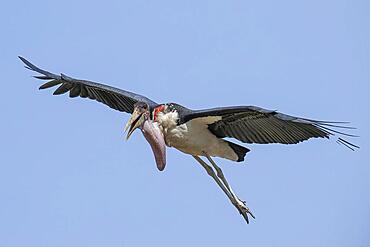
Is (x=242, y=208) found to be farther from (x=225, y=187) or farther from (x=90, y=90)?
(x=90, y=90)

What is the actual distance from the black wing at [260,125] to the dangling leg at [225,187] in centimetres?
105

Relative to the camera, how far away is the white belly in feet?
70.9

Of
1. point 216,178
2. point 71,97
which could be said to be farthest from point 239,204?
point 71,97

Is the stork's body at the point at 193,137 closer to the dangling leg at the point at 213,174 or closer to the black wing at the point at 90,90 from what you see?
the dangling leg at the point at 213,174

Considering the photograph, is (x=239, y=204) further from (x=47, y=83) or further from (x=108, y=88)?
(x=47, y=83)

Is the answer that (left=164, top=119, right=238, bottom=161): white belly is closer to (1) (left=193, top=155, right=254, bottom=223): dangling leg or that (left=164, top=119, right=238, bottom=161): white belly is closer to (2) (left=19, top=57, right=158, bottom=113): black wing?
(1) (left=193, top=155, right=254, bottom=223): dangling leg

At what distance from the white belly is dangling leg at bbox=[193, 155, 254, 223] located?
38 cm

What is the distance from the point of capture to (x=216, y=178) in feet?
75.0

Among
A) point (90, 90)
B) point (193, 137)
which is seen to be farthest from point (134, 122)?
point (90, 90)

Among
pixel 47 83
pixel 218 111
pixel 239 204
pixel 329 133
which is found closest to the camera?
pixel 329 133

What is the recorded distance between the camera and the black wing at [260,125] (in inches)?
777

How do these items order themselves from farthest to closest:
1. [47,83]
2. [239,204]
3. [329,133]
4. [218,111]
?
[47,83] → [239,204] → [218,111] → [329,133]

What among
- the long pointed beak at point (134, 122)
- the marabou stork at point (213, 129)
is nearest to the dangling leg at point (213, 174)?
the marabou stork at point (213, 129)

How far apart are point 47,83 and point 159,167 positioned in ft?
13.4
